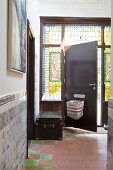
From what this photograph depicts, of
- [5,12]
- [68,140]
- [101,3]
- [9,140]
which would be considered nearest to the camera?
[5,12]

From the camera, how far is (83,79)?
548cm

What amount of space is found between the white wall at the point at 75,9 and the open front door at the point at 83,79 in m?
0.76

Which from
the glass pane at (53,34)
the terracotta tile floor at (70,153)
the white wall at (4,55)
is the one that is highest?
the glass pane at (53,34)

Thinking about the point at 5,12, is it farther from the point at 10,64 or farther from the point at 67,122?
the point at 67,122

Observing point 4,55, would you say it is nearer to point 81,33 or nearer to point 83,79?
point 83,79

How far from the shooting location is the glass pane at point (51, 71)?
5.74 metres

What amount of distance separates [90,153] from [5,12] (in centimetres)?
257

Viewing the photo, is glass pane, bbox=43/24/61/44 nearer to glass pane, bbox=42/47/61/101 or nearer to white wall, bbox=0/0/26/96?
glass pane, bbox=42/47/61/101

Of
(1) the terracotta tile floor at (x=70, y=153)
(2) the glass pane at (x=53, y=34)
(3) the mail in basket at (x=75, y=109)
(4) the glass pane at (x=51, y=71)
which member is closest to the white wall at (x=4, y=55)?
(1) the terracotta tile floor at (x=70, y=153)

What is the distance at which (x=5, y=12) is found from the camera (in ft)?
6.28

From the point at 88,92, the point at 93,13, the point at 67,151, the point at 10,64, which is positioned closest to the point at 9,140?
the point at 10,64

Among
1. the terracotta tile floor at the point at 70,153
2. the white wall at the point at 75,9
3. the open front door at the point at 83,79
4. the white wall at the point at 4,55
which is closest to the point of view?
the white wall at the point at 4,55

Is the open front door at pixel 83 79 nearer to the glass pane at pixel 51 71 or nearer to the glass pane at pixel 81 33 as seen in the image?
the glass pane at pixel 51 71

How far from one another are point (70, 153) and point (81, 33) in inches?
121
